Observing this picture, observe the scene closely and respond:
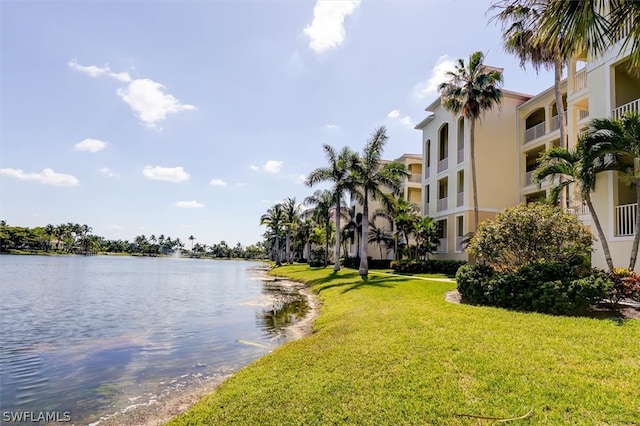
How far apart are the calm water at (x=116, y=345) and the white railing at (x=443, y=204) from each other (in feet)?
49.3

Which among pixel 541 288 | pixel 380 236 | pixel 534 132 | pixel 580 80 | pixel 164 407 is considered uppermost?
pixel 580 80

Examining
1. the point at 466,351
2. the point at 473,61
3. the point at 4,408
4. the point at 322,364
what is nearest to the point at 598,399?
the point at 466,351

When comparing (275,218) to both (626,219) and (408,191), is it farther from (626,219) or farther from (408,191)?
(626,219)

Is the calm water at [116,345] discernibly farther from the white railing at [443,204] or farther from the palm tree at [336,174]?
the white railing at [443,204]

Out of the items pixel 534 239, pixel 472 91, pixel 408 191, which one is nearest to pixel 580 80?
pixel 472 91

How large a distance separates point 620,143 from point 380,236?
2857cm

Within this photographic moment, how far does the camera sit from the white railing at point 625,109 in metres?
13.2

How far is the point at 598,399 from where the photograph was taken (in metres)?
4.99

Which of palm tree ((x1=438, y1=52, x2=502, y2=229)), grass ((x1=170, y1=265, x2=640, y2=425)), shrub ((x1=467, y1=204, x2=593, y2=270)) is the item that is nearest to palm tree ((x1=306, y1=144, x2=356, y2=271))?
palm tree ((x1=438, y1=52, x2=502, y2=229))

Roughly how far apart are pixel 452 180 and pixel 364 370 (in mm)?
24328

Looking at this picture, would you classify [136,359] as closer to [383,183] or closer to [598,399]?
[598,399]

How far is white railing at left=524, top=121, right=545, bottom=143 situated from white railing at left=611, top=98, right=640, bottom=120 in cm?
1192

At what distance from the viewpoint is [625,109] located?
13.7 metres

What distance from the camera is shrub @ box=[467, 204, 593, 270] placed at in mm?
12078
